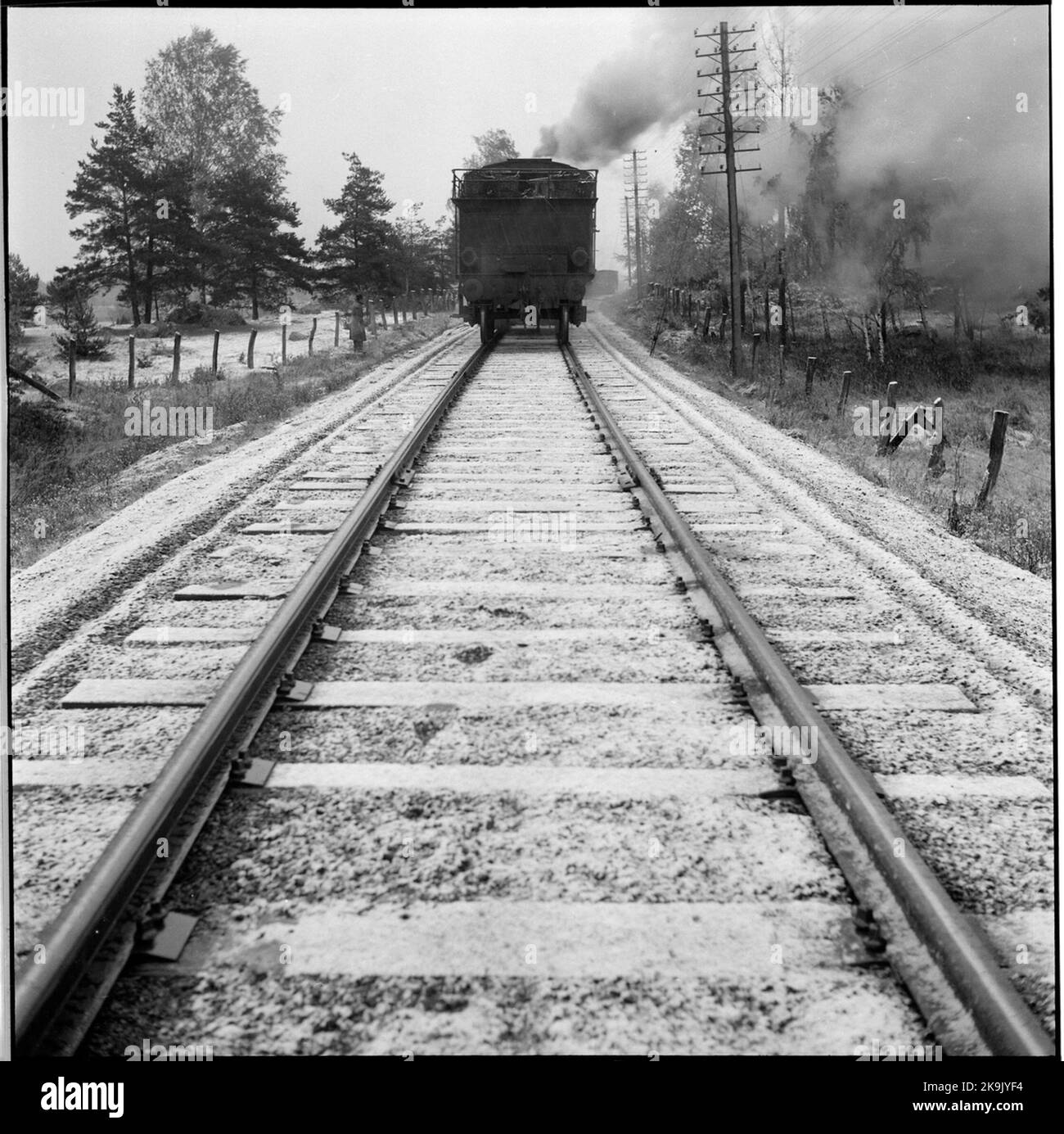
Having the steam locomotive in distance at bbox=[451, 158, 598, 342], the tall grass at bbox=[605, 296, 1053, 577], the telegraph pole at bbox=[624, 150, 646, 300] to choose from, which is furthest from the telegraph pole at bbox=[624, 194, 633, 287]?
the steam locomotive in distance at bbox=[451, 158, 598, 342]

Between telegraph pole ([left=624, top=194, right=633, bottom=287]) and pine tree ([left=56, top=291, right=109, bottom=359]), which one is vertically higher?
telegraph pole ([left=624, top=194, right=633, bottom=287])

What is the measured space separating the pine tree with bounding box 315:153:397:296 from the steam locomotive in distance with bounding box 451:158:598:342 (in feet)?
31.5

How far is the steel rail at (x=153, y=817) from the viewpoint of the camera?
183 cm

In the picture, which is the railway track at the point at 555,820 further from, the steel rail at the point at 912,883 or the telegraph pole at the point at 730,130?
the telegraph pole at the point at 730,130

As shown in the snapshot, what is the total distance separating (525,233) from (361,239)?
10900mm

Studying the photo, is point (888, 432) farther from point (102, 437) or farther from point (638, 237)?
point (638, 237)

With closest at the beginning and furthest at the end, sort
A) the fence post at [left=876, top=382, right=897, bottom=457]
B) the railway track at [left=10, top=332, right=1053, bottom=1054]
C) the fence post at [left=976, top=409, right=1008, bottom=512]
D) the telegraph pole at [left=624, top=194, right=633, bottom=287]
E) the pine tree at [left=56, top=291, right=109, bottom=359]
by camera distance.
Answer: the railway track at [left=10, top=332, right=1053, bottom=1054] < the fence post at [left=976, top=409, right=1008, bottom=512] < the fence post at [left=876, top=382, right=897, bottom=457] < the pine tree at [left=56, top=291, right=109, bottom=359] < the telegraph pole at [left=624, top=194, right=633, bottom=287]

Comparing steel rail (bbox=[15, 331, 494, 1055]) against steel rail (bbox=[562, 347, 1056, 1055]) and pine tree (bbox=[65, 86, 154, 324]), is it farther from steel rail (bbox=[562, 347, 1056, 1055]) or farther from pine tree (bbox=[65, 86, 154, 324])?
pine tree (bbox=[65, 86, 154, 324])

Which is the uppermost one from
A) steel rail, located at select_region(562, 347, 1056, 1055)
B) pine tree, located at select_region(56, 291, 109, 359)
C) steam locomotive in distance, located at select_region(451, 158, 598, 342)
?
steam locomotive in distance, located at select_region(451, 158, 598, 342)

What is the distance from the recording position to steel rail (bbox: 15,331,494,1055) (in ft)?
5.99

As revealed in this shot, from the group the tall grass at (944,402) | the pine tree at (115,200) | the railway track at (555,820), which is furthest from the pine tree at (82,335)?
the railway track at (555,820)

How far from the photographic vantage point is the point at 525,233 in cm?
1695

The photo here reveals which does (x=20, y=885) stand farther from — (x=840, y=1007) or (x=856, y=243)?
(x=856, y=243)
